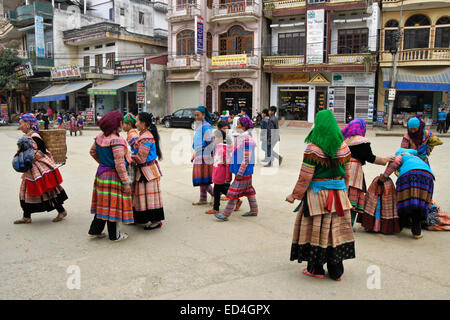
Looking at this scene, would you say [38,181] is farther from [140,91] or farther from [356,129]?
[140,91]

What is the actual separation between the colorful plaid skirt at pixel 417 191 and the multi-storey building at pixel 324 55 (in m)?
19.6

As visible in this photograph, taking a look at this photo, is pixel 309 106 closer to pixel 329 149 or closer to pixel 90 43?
pixel 90 43

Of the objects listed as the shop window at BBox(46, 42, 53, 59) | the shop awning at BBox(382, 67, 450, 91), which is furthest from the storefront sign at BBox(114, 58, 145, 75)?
the shop awning at BBox(382, 67, 450, 91)

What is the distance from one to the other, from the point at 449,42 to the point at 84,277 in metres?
23.9

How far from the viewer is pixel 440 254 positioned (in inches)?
166

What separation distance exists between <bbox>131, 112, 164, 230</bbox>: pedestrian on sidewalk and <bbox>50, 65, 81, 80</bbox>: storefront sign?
88.2 ft

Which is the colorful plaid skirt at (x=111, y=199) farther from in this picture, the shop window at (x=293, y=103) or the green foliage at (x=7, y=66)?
the green foliage at (x=7, y=66)

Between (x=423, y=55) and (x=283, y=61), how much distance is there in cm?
809

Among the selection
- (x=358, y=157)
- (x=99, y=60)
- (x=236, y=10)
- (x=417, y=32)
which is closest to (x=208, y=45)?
(x=236, y=10)

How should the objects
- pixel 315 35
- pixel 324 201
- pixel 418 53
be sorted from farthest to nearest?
pixel 315 35, pixel 418 53, pixel 324 201

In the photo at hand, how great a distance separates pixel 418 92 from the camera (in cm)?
2291

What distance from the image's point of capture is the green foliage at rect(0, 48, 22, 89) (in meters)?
30.8

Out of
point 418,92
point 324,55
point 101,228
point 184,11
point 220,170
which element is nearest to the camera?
point 101,228

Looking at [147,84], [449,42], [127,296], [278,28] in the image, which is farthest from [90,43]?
[127,296]
